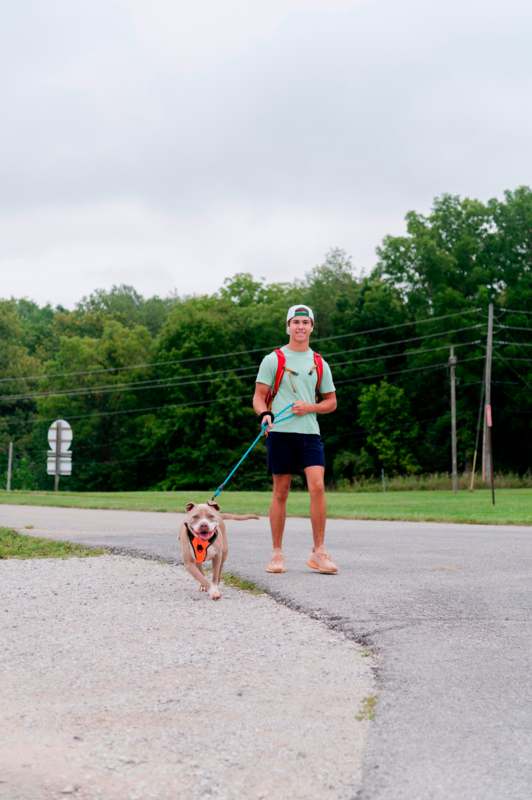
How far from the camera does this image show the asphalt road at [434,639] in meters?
4.04

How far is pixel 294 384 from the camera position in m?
9.64

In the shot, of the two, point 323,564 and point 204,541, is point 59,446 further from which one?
point 204,541

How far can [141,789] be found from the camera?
3.82m

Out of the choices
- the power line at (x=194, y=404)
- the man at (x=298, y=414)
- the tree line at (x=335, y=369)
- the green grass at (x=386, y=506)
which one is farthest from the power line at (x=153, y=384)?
the man at (x=298, y=414)

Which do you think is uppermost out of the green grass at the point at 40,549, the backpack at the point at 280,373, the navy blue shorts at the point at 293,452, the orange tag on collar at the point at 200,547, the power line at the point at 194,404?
the power line at the point at 194,404

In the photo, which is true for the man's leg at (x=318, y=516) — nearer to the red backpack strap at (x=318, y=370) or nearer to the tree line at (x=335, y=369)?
the red backpack strap at (x=318, y=370)

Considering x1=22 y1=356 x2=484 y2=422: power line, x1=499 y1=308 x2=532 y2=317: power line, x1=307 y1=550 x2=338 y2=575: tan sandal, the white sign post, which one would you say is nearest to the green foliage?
x1=22 y1=356 x2=484 y2=422: power line

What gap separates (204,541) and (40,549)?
4901 mm

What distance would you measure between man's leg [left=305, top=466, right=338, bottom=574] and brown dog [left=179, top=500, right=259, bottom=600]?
4.91ft

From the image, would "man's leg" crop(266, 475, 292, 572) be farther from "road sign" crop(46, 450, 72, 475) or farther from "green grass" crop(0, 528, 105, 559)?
"road sign" crop(46, 450, 72, 475)

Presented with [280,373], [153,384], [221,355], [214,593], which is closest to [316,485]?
[280,373]

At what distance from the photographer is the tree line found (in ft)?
220

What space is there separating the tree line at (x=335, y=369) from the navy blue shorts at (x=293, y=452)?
52.5 m

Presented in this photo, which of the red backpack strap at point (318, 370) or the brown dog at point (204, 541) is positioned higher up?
the red backpack strap at point (318, 370)
